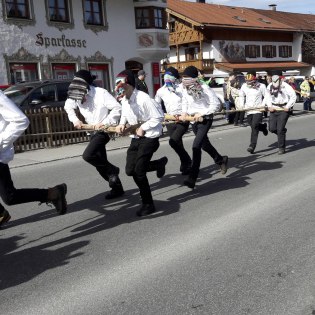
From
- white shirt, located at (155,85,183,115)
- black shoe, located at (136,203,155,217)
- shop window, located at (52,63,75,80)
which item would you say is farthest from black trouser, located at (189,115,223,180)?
shop window, located at (52,63,75,80)

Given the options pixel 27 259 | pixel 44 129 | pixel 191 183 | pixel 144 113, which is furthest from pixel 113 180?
pixel 44 129

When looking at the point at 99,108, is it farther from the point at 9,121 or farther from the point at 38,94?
the point at 38,94

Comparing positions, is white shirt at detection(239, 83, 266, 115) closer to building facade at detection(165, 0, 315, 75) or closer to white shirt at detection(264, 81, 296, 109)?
white shirt at detection(264, 81, 296, 109)

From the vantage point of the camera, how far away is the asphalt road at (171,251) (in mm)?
3295

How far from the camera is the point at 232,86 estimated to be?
17062 mm

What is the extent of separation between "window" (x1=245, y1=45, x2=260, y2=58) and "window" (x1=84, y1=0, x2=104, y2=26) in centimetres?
2288

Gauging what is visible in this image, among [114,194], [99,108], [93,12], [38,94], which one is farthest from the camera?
[93,12]

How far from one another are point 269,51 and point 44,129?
36202 mm

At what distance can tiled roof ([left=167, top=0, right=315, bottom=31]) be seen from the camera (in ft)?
129

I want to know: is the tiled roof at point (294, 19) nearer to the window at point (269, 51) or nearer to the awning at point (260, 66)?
the awning at point (260, 66)

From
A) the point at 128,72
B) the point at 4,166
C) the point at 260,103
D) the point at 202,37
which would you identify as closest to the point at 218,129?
the point at 260,103

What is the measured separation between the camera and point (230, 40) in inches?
1585

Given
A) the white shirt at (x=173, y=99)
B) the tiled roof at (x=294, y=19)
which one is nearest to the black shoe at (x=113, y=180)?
the white shirt at (x=173, y=99)

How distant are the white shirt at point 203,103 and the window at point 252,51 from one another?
36565 millimetres
